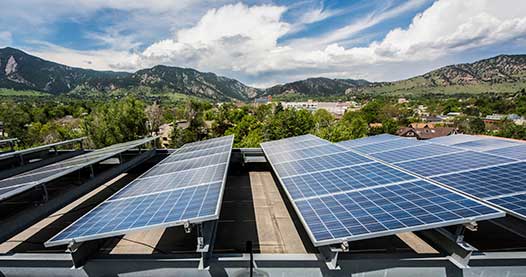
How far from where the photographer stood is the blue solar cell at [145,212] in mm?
5016

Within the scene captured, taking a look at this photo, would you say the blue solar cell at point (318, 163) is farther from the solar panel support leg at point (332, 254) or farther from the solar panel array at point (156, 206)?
the solar panel support leg at point (332, 254)

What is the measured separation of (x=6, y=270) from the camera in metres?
5.66

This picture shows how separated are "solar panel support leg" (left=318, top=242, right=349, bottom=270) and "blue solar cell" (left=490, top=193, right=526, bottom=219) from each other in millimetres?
4290

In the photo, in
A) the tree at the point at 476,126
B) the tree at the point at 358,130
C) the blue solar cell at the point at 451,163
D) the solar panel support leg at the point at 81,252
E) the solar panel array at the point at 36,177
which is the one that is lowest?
the tree at the point at 476,126

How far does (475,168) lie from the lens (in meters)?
8.74

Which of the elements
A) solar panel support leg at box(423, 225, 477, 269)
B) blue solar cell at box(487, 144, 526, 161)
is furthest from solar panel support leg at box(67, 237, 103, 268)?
blue solar cell at box(487, 144, 526, 161)

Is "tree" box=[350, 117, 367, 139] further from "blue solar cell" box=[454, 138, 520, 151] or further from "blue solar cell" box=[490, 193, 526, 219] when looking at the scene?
"blue solar cell" box=[490, 193, 526, 219]

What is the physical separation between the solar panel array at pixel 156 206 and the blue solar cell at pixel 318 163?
2746 millimetres

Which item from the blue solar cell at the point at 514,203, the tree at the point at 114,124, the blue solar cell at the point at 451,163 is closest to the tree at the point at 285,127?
the tree at the point at 114,124

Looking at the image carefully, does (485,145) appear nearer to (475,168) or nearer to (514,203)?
(475,168)

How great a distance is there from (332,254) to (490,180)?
6.38 m

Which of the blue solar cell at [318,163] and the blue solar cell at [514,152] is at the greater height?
the blue solar cell at [318,163]

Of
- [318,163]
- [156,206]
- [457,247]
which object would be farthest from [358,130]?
[156,206]

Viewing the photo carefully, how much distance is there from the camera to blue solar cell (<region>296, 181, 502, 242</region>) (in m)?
4.86
